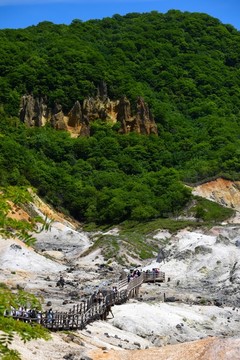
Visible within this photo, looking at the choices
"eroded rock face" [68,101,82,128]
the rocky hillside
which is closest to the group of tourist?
the rocky hillside

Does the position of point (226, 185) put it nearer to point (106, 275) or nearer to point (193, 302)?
point (106, 275)

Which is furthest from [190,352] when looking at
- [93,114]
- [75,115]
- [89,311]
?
[93,114]

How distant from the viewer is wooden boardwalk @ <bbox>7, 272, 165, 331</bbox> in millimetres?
30741

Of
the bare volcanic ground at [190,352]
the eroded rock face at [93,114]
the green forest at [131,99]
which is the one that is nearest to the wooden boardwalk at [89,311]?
the bare volcanic ground at [190,352]

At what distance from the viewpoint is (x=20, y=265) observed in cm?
5547

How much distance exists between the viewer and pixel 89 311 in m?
34.5

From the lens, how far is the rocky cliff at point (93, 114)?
12759cm

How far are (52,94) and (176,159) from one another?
2601cm

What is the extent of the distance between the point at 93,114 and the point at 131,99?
329 inches

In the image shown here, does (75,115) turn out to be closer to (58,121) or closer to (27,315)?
(58,121)

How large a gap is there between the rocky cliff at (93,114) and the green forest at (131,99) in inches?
71.3

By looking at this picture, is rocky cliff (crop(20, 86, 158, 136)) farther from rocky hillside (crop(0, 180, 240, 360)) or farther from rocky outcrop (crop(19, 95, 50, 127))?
rocky hillside (crop(0, 180, 240, 360))

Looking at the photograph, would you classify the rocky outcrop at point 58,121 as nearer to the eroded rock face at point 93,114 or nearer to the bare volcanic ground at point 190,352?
the eroded rock face at point 93,114

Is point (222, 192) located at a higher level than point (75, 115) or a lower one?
lower
